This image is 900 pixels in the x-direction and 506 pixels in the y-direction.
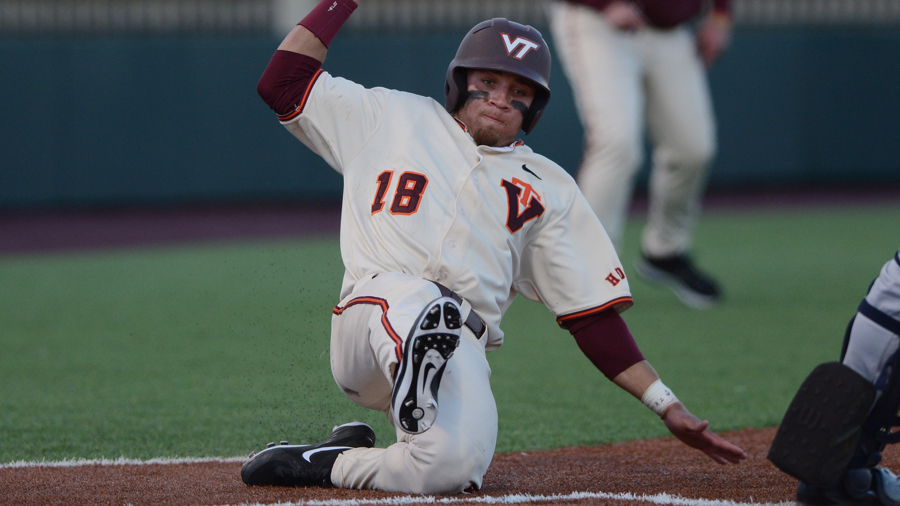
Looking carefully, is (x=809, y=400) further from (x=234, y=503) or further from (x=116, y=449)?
(x=116, y=449)

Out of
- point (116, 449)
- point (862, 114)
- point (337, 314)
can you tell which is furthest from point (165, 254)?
point (862, 114)

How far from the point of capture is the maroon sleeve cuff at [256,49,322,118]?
2873mm

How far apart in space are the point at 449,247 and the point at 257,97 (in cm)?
930

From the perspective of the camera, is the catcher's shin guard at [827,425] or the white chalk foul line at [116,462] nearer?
the catcher's shin guard at [827,425]

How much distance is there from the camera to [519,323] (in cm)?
584

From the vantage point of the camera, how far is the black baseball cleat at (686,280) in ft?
20.2

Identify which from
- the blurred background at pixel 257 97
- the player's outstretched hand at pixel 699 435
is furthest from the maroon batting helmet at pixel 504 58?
the blurred background at pixel 257 97

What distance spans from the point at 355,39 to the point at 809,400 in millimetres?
10165

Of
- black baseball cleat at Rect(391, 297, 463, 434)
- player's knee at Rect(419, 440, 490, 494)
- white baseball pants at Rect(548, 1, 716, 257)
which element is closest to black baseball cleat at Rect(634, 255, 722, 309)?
white baseball pants at Rect(548, 1, 716, 257)

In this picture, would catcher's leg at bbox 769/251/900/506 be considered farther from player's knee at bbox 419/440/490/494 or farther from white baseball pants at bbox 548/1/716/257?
white baseball pants at bbox 548/1/716/257

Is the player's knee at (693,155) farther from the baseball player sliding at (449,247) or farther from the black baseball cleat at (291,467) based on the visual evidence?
the black baseball cleat at (291,467)

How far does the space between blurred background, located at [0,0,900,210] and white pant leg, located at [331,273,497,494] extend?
919 cm

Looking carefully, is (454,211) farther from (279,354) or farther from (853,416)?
(279,354)

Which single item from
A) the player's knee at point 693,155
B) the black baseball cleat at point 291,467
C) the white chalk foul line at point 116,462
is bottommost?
the white chalk foul line at point 116,462
